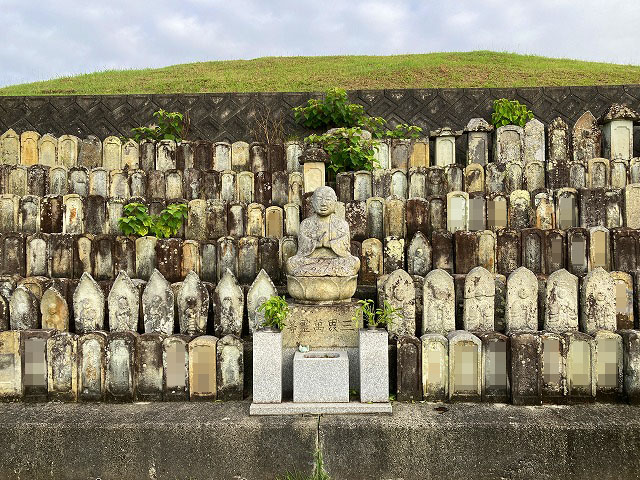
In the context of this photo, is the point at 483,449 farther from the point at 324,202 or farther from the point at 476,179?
the point at 476,179

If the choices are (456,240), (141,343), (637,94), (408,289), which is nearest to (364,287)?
(408,289)

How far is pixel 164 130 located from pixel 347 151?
4.41 meters

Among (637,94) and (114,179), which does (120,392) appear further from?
(637,94)

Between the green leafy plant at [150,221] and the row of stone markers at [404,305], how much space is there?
1295mm

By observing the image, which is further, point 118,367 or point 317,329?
point 317,329

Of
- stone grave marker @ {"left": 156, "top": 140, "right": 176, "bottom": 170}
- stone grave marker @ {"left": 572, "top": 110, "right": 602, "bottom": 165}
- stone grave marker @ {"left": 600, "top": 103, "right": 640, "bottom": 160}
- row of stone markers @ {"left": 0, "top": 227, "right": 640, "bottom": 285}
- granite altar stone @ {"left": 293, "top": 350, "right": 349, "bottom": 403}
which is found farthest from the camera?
stone grave marker @ {"left": 156, "top": 140, "right": 176, "bottom": 170}

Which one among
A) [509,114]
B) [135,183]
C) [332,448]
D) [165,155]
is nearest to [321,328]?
[332,448]

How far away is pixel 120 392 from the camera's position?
502cm

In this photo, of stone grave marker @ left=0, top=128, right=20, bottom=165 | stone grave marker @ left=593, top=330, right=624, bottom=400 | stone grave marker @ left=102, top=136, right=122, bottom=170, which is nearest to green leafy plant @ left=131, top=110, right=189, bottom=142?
stone grave marker @ left=102, top=136, right=122, bottom=170

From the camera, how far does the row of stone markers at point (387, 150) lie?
8812 mm

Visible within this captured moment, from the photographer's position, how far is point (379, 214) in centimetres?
707

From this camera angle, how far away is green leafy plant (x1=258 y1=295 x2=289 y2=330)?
5.10 meters

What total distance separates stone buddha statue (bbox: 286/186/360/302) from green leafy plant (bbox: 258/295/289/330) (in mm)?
405

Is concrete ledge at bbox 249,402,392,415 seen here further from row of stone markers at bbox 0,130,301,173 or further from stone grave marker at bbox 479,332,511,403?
row of stone markers at bbox 0,130,301,173
